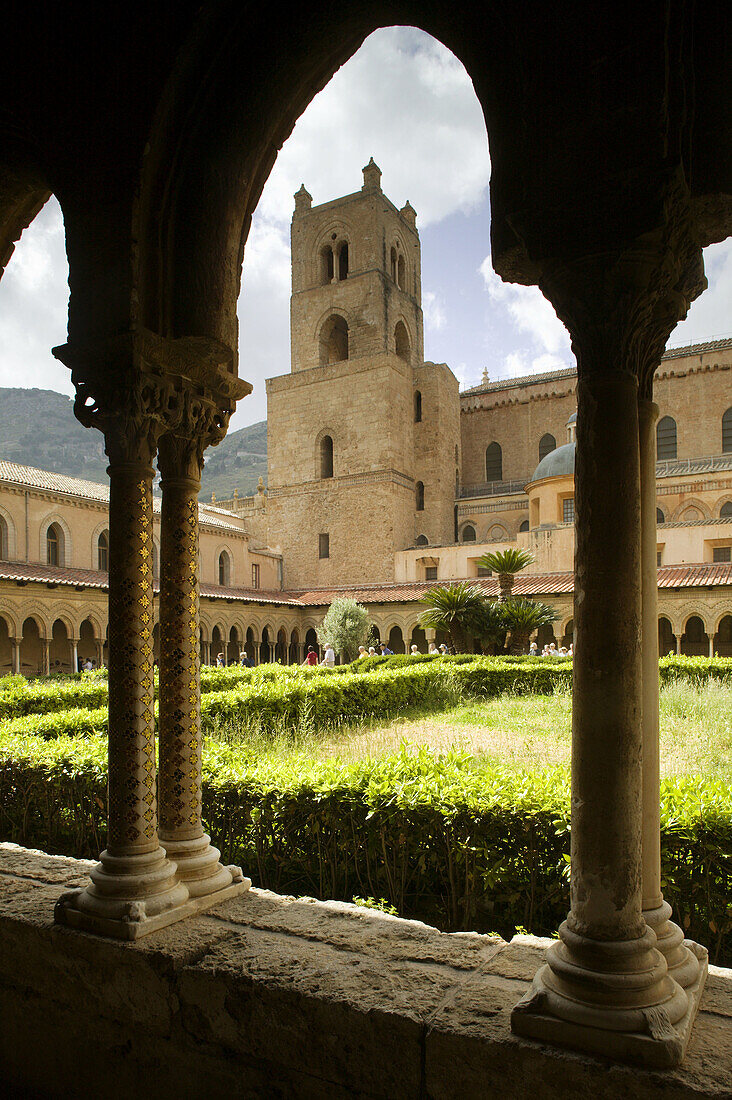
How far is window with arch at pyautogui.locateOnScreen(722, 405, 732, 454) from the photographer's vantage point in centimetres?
3116

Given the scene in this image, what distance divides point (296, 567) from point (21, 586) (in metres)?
16.6

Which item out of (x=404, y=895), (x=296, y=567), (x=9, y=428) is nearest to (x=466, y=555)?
(x=296, y=567)

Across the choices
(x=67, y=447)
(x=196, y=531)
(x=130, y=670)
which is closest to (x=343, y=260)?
(x=196, y=531)

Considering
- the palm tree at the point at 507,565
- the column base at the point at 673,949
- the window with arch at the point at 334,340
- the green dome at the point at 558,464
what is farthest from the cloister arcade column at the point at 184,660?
the window with arch at the point at 334,340

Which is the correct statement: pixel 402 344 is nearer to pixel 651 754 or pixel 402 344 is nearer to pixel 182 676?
pixel 182 676

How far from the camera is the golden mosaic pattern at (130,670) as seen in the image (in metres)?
2.79

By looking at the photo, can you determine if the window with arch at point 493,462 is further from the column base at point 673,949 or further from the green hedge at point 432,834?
the column base at point 673,949

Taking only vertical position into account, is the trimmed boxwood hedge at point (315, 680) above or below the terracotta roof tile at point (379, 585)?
below

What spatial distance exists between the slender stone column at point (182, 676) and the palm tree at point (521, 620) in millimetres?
14175

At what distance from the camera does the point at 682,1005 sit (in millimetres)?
1836

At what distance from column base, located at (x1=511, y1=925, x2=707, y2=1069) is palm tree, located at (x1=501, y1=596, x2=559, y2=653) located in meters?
15.0

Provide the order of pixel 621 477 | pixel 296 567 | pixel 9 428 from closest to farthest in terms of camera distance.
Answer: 1. pixel 621 477
2. pixel 296 567
3. pixel 9 428

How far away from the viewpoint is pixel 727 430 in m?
31.1

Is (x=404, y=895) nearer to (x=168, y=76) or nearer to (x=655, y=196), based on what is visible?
(x=655, y=196)
